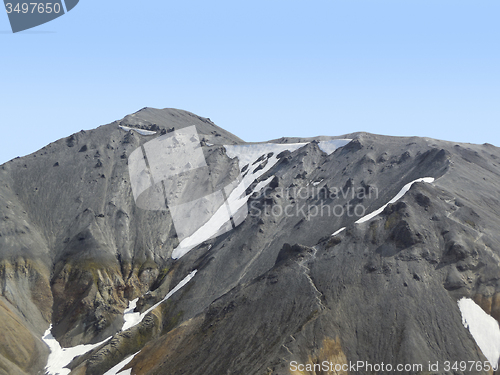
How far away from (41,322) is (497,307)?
7420cm

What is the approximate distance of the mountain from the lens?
55.2 meters

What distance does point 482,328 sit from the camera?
54469mm

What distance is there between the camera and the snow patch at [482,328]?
172ft

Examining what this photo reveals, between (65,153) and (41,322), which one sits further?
(65,153)

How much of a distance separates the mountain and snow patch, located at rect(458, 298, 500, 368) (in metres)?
0.15

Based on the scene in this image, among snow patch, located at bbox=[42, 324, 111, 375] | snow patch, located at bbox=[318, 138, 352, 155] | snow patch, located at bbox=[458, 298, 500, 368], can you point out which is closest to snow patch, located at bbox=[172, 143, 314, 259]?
snow patch, located at bbox=[318, 138, 352, 155]

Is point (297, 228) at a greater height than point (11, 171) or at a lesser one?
lesser

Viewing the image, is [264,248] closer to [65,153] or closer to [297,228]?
[297,228]

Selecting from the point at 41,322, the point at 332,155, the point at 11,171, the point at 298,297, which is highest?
the point at 11,171

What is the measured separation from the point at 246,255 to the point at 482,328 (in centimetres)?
4240

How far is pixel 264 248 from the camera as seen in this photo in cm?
8762

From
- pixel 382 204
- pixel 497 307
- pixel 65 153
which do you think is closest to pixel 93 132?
pixel 65 153

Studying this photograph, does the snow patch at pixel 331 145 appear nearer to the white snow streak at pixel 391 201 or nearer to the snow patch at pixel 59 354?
the white snow streak at pixel 391 201

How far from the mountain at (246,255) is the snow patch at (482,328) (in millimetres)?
146
